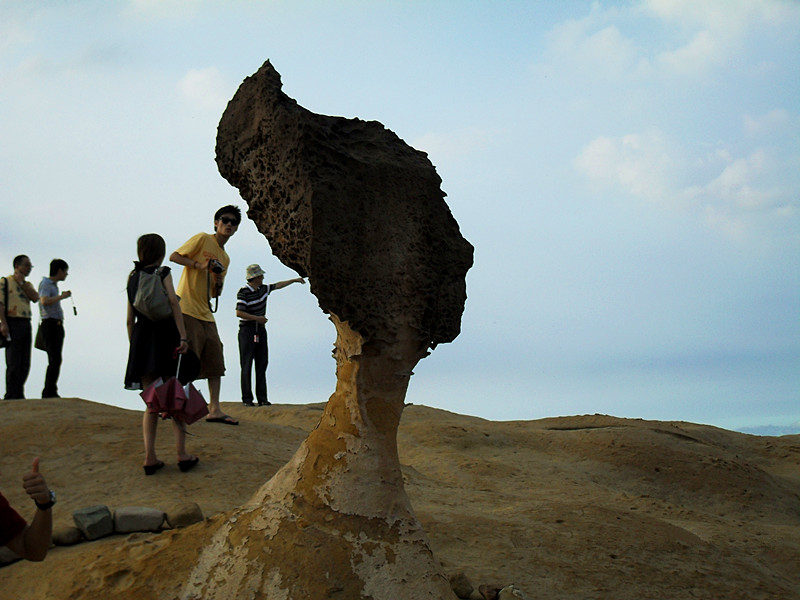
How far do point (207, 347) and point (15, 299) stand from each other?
291 cm

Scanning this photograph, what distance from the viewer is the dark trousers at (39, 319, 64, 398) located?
7043 mm

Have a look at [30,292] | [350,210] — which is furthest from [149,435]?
[30,292]

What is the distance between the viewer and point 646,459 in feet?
25.5

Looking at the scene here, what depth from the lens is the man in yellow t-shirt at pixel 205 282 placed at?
202 inches

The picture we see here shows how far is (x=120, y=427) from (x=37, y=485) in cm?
319

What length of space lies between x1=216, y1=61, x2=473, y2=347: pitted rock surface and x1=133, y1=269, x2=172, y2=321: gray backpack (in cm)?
129

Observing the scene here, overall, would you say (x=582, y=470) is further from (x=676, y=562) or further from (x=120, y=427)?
(x=120, y=427)

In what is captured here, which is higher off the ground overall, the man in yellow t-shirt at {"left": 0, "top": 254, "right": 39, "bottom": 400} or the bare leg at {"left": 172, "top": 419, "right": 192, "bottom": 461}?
the man in yellow t-shirt at {"left": 0, "top": 254, "right": 39, "bottom": 400}

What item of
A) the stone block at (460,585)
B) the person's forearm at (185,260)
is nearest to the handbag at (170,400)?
the person's forearm at (185,260)

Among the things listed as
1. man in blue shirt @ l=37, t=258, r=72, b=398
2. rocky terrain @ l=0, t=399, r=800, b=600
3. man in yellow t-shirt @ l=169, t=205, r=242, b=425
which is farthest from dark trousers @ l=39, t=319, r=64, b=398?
man in yellow t-shirt @ l=169, t=205, r=242, b=425

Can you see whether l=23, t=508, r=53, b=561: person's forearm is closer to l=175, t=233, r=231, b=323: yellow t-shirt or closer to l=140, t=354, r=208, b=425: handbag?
l=140, t=354, r=208, b=425: handbag

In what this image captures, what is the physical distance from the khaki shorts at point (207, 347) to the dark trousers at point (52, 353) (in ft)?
8.63

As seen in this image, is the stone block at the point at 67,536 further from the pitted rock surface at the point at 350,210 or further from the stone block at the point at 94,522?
the pitted rock surface at the point at 350,210

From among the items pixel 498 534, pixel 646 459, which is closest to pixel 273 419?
pixel 646 459
